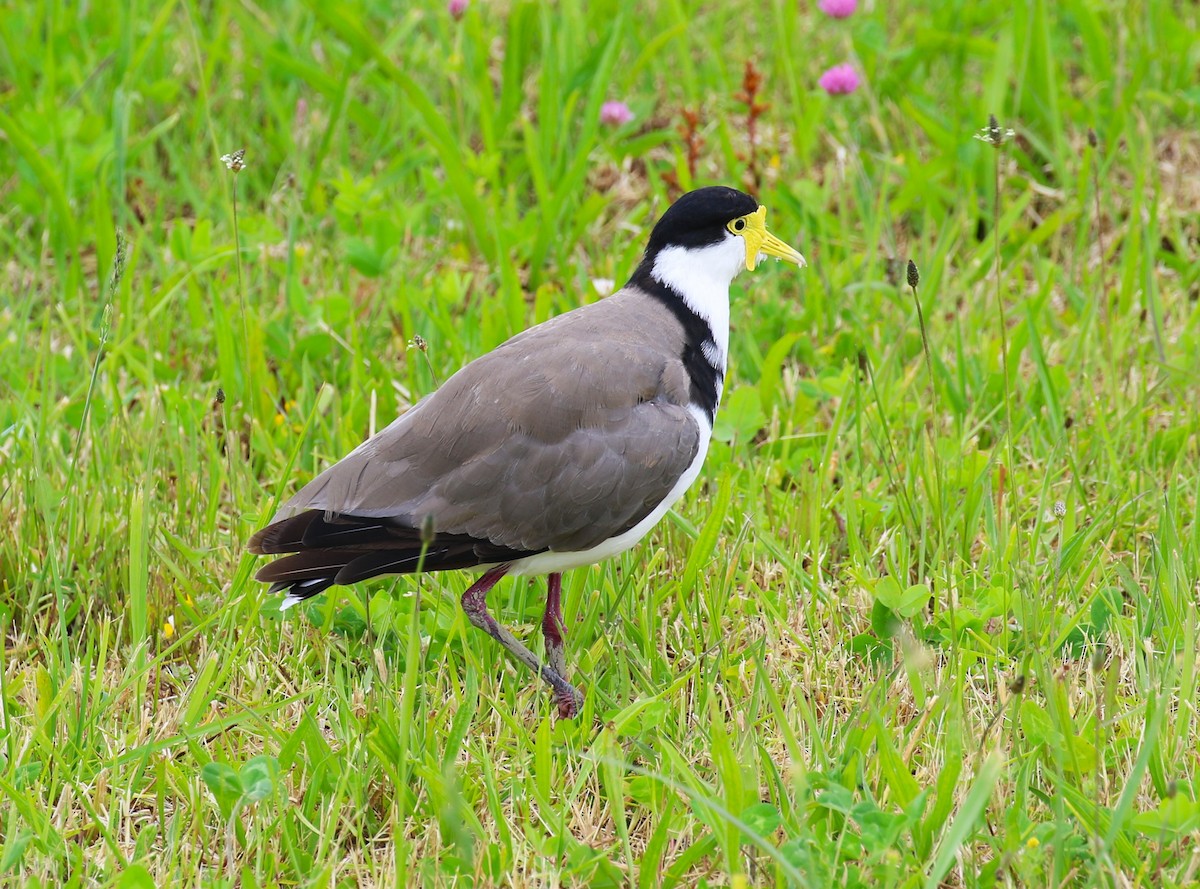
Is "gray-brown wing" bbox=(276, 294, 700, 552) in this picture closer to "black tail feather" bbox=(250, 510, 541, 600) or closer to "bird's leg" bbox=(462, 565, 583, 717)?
"black tail feather" bbox=(250, 510, 541, 600)

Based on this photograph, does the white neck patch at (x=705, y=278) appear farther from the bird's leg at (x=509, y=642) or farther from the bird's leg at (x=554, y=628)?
the bird's leg at (x=509, y=642)

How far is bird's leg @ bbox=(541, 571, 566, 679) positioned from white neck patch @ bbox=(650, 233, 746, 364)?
0.80 metres

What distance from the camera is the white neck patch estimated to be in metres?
4.27

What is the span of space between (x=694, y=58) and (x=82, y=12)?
9.73ft

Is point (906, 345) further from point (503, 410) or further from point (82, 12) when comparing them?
point (82, 12)

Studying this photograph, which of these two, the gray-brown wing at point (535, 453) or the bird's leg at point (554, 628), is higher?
the gray-brown wing at point (535, 453)

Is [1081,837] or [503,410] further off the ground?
[503,410]

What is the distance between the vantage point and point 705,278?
14.1ft

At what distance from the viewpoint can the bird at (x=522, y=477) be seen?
3.66 m

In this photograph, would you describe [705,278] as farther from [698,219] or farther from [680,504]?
[680,504]

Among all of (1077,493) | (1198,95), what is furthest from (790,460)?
(1198,95)

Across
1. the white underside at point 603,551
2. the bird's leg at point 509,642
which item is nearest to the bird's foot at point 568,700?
the bird's leg at point 509,642

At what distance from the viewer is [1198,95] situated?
6293 millimetres

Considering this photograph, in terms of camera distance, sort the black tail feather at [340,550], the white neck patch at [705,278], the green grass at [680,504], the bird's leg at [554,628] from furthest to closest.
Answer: the white neck patch at [705,278] < the bird's leg at [554,628] < the black tail feather at [340,550] < the green grass at [680,504]
